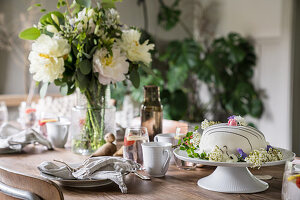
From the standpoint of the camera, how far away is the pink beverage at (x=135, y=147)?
4.91 ft

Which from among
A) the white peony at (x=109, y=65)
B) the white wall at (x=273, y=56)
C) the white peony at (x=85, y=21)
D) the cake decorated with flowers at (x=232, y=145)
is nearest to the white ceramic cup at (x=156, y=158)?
the cake decorated with flowers at (x=232, y=145)

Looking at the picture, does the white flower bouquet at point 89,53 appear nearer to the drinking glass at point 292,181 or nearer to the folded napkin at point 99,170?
the folded napkin at point 99,170

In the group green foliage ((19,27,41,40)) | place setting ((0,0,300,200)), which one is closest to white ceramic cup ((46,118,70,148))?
place setting ((0,0,300,200))

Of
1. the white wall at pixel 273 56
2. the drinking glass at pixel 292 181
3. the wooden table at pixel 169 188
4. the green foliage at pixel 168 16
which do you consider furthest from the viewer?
the green foliage at pixel 168 16

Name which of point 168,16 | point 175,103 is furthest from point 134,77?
point 168,16

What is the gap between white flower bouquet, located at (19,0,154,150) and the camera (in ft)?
5.31

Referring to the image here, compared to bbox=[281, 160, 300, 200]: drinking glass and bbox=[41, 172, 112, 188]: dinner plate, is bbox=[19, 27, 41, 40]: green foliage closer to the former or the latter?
bbox=[41, 172, 112, 188]: dinner plate

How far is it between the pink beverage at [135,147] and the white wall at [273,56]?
3244 millimetres

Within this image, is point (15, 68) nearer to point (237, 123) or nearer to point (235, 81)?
point (235, 81)

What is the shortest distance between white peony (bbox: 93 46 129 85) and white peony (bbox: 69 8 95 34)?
0.33ft

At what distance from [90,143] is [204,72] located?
3158 millimetres

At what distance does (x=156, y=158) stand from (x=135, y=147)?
131 mm

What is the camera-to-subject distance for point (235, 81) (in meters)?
4.83

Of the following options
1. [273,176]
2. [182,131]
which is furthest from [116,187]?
[273,176]
